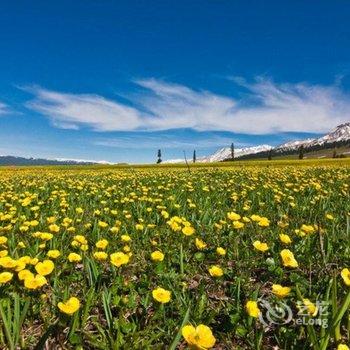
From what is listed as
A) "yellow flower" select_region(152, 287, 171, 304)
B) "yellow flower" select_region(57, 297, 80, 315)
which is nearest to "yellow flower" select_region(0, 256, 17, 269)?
"yellow flower" select_region(57, 297, 80, 315)

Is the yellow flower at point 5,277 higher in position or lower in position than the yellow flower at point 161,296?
higher

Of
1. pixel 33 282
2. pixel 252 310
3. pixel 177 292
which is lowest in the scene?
pixel 177 292

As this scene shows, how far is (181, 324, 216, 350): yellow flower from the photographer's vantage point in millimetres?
1863

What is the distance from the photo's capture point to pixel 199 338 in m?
1.91

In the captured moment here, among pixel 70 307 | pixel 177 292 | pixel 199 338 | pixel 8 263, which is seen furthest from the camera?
pixel 177 292

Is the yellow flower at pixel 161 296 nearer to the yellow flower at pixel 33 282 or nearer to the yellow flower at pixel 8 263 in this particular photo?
the yellow flower at pixel 33 282

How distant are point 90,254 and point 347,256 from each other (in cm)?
289

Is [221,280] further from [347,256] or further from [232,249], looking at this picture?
[347,256]

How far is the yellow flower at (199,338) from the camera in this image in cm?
186

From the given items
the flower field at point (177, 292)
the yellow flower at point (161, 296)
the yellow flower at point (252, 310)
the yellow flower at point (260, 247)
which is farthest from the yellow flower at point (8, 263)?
the yellow flower at point (260, 247)

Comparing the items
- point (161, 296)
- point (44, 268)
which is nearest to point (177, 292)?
point (161, 296)

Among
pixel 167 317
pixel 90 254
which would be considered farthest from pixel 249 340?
pixel 90 254

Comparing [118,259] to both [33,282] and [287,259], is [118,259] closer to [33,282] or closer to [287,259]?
[33,282]

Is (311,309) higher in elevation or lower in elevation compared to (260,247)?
lower
